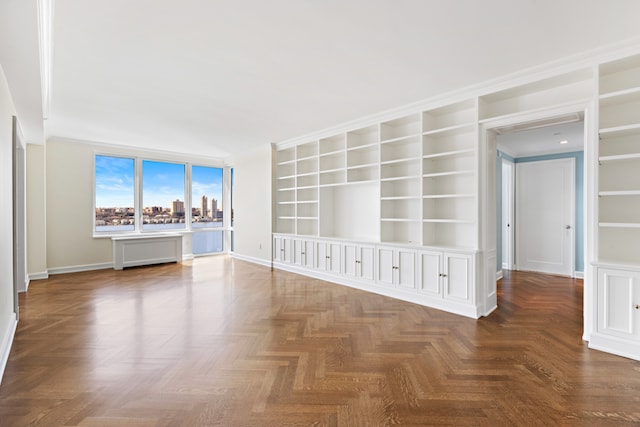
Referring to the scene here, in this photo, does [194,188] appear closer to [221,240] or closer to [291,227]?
[221,240]

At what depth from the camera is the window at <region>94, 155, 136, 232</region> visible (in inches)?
256

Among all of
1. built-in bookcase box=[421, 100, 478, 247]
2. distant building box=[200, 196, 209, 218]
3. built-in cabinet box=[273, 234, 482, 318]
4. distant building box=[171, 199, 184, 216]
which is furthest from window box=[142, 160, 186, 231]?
built-in bookcase box=[421, 100, 478, 247]

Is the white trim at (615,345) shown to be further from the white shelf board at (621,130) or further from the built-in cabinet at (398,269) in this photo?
the white shelf board at (621,130)

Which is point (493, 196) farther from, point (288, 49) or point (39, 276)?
point (39, 276)

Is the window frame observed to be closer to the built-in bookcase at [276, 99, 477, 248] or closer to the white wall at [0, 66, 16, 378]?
the built-in bookcase at [276, 99, 477, 248]

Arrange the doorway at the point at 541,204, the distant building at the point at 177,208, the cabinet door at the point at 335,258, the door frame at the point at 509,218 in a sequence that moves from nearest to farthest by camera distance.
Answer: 1. the cabinet door at the point at 335,258
2. the doorway at the point at 541,204
3. the door frame at the point at 509,218
4. the distant building at the point at 177,208

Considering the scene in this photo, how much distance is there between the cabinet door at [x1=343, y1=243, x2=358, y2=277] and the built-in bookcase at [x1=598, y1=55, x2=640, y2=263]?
2861 mm

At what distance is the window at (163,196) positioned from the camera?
716 centimetres

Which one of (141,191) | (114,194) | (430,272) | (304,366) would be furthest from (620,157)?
(114,194)

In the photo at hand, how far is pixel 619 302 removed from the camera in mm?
2582

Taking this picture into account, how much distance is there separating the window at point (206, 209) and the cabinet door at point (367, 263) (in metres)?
4.97

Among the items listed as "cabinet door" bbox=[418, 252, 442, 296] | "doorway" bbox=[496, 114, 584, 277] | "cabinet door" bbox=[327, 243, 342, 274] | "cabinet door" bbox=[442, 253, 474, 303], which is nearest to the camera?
"cabinet door" bbox=[442, 253, 474, 303]

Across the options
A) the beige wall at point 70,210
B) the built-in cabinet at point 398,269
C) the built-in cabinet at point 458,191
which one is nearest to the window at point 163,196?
the beige wall at point 70,210

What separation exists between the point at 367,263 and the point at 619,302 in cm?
273
